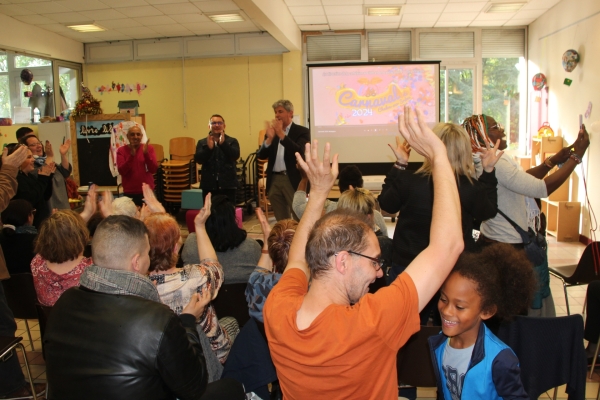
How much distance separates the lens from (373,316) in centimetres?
113

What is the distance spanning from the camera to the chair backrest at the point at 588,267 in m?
3.21

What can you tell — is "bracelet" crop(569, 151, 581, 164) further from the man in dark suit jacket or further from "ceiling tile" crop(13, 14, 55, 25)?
"ceiling tile" crop(13, 14, 55, 25)

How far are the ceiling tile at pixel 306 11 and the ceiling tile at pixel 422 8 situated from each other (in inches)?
49.6

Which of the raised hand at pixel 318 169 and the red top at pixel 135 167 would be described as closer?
the raised hand at pixel 318 169

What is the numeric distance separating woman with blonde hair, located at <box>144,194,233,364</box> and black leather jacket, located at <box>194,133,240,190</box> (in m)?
3.40

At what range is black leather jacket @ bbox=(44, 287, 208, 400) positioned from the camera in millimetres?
1435

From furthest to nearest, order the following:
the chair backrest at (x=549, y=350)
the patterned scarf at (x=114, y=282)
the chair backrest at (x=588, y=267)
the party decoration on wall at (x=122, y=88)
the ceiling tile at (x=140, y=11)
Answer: the party decoration on wall at (x=122, y=88) → the ceiling tile at (x=140, y=11) → the chair backrest at (x=588, y=267) → the chair backrest at (x=549, y=350) → the patterned scarf at (x=114, y=282)

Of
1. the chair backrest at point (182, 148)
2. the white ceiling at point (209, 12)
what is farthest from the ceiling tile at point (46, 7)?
the chair backrest at point (182, 148)

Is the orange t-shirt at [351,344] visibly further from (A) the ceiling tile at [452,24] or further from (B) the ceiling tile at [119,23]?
(A) the ceiling tile at [452,24]

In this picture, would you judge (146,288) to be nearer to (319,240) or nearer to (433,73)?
(319,240)

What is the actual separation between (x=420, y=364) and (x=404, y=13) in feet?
22.5

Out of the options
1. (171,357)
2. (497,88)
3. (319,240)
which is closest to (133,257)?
(171,357)

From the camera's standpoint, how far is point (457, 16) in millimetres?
8086

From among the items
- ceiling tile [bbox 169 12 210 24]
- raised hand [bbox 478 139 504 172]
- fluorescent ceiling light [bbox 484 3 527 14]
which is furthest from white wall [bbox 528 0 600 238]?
ceiling tile [bbox 169 12 210 24]
